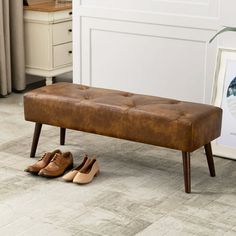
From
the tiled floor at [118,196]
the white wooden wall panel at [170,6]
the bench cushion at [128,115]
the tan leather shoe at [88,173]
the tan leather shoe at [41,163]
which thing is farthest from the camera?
the white wooden wall panel at [170,6]

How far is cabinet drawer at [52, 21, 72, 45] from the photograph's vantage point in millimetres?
Result: 5340

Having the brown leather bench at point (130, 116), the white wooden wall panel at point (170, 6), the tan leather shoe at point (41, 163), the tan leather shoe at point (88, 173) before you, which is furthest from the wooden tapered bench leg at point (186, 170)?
the white wooden wall panel at point (170, 6)

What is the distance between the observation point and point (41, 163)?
3.58 m

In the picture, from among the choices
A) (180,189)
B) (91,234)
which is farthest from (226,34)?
(91,234)

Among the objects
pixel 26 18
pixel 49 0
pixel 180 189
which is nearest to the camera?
pixel 180 189

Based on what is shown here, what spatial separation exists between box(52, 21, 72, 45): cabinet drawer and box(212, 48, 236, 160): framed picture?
186 centimetres

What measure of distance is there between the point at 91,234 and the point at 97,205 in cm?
34

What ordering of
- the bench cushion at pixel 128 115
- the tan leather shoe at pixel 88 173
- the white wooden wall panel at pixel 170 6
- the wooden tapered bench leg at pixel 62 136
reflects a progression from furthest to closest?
the wooden tapered bench leg at pixel 62 136
the white wooden wall panel at pixel 170 6
the tan leather shoe at pixel 88 173
the bench cushion at pixel 128 115

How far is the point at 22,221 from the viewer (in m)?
2.96

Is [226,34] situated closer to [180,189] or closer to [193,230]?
[180,189]

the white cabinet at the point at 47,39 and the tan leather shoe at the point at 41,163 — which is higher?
the white cabinet at the point at 47,39

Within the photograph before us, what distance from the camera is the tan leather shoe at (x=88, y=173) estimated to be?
343 centimetres

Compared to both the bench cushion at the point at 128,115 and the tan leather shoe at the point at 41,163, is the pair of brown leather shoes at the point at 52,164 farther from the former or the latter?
the bench cushion at the point at 128,115

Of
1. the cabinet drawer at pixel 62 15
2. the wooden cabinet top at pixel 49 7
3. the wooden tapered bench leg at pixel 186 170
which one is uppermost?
the wooden cabinet top at pixel 49 7
